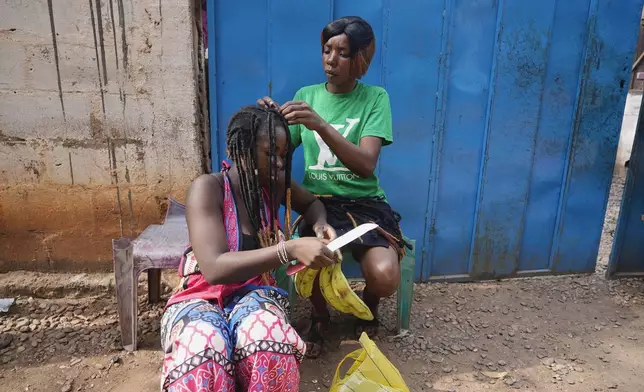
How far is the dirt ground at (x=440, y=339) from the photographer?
2.29 m

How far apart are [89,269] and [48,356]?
0.72m

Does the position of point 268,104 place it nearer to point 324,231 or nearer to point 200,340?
point 324,231

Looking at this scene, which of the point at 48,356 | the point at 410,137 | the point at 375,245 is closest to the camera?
the point at 375,245

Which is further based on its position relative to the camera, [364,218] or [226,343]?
[364,218]

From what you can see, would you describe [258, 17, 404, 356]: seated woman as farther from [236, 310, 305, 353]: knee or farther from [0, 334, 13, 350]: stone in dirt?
[0, 334, 13, 350]: stone in dirt

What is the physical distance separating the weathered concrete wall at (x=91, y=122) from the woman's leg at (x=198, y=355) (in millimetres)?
1573

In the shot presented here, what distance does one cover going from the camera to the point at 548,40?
10.0ft

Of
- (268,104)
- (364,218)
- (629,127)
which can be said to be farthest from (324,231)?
(629,127)

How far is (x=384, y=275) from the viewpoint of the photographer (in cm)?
218

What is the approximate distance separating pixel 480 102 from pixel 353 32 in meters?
1.35

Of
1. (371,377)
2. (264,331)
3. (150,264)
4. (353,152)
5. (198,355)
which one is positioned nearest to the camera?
(198,355)

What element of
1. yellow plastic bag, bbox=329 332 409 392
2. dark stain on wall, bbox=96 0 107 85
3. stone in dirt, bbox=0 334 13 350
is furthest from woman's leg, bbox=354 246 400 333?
stone in dirt, bbox=0 334 13 350

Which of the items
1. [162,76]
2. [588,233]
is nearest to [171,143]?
[162,76]

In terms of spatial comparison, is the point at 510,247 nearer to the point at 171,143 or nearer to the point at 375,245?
the point at 375,245
